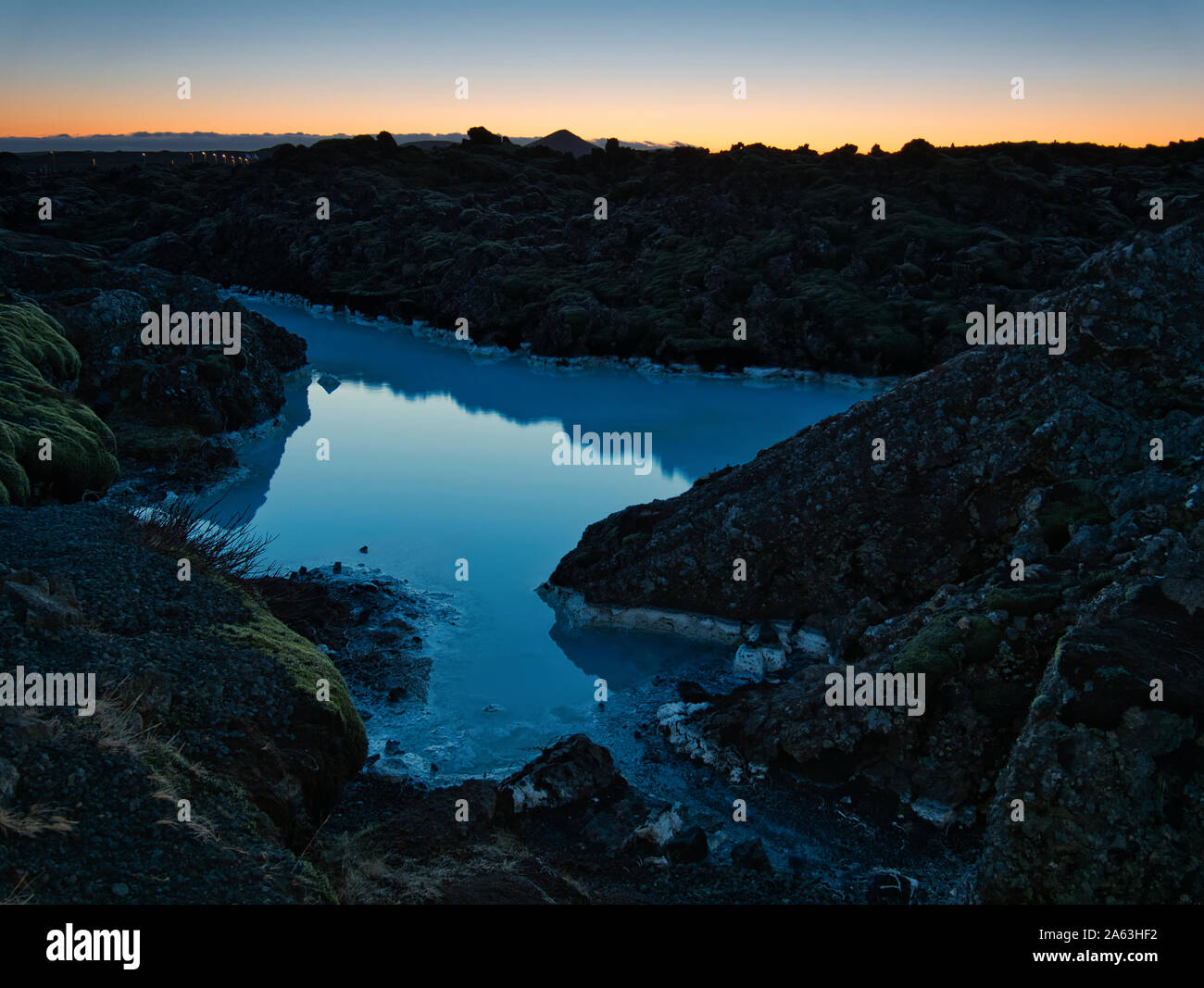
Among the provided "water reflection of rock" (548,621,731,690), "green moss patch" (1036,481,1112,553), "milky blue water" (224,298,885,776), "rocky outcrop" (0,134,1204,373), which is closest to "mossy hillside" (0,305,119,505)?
"milky blue water" (224,298,885,776)

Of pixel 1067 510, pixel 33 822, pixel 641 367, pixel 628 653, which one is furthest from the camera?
pixel 641 367

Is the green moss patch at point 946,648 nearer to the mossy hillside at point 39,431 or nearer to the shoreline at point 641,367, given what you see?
the mossy hillside at point 39,431

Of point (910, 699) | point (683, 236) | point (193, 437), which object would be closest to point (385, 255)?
point (683, 236)

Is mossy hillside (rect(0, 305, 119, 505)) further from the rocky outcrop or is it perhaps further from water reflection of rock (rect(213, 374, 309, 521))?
the rocky outcrop

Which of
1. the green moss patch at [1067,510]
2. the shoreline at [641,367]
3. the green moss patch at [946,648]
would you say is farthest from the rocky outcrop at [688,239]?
the green moss patch at [946,648]

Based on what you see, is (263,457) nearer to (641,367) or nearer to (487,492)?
(487,492)

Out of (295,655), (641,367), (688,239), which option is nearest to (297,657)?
(295,655)
